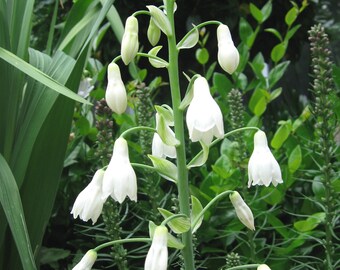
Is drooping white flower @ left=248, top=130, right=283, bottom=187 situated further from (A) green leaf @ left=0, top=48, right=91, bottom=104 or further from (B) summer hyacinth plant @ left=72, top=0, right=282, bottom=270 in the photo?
(A) green leaf @ left=0, top=48, right=91, bottom=104

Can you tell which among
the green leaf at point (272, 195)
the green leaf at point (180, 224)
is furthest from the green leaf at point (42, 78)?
the green leaf at point (272, 195)

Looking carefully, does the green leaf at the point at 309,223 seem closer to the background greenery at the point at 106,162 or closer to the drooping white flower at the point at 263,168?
the background greenery at the point at 106,162

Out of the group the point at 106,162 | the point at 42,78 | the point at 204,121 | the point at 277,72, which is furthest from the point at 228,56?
the point at 277,72

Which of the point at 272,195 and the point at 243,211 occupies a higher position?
the point at 243,211

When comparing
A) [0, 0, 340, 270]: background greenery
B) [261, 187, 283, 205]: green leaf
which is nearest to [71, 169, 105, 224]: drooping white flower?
[0, 0, 340, 270]: background greenery

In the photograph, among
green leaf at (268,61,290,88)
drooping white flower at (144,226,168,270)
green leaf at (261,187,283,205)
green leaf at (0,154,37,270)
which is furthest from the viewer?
green leaf at (268,61,290,88)

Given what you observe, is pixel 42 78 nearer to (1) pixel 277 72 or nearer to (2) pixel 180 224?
(2) pixel 180 224
